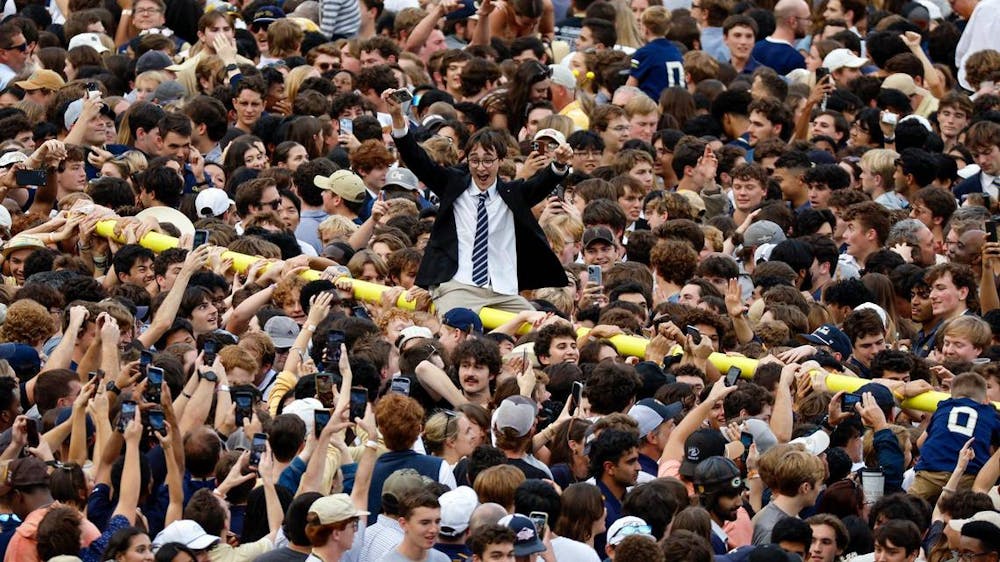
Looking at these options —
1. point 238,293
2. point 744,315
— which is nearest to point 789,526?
point 744,315

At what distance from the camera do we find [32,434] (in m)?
12.6

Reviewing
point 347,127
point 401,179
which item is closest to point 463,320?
point 401,179

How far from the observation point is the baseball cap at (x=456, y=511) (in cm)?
1162

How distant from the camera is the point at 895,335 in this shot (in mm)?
16250

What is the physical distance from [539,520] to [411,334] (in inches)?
133

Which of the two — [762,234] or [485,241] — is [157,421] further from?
[762,234]

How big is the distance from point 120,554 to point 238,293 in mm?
4915

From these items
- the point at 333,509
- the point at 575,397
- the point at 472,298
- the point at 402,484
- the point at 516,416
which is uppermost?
the point at 333,509

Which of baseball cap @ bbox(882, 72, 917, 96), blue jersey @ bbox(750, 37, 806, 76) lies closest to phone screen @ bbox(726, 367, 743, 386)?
baseball cap @ bbox(882, 72, 917, 96)

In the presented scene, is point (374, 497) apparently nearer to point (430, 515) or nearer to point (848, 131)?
point (430, 515)

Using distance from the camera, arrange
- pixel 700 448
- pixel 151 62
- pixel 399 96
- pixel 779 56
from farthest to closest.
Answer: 1. pixel 779 56
2. pixel 151 62
3. pixel 399 96
4. pixel 700 448

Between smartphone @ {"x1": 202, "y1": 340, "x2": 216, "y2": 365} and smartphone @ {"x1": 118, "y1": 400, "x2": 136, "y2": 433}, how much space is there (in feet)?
4.45

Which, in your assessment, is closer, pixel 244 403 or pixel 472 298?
pixel 244 403

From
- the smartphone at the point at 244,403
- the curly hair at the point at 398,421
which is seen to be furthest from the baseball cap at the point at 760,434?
the smartphone at the point at 244,403
